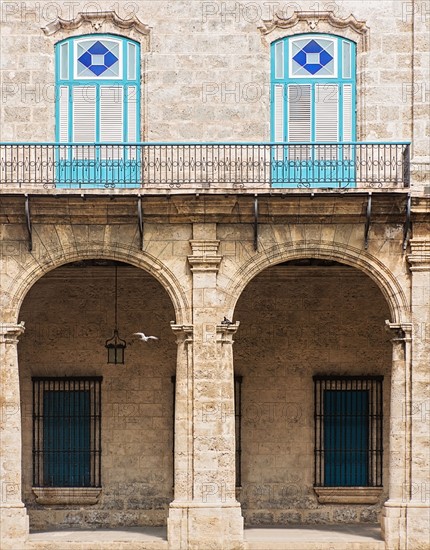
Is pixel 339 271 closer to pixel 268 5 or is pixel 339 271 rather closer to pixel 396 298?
pixel 396 298

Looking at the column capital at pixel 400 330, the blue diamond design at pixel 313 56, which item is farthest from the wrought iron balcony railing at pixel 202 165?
the column capital at pixel 400 330

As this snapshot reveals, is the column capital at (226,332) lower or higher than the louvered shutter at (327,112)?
lower

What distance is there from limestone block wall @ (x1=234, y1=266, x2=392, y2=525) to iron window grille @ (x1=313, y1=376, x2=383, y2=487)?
0.44ft

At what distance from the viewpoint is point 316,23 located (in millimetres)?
28016

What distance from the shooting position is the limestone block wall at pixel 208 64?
27.8 meters

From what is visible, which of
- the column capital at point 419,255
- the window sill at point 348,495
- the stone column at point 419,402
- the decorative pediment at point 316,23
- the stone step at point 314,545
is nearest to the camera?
the stone column at point 419,402


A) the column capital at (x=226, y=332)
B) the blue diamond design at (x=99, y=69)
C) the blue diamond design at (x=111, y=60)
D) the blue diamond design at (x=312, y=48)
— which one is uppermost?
the blue diamond design at (x=312, y=48)

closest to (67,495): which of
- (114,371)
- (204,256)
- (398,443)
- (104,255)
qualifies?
(114,371)

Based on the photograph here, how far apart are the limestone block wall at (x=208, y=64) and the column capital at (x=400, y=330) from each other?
3034 millimetres

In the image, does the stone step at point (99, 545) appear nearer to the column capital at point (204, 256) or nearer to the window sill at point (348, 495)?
the window sill at point (348, 495)

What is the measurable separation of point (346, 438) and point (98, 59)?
792cm

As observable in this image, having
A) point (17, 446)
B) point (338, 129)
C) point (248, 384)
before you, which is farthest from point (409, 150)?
point (17, 446)

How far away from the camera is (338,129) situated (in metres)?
28.0

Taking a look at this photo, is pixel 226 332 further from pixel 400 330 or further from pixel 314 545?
pixel 314 545
